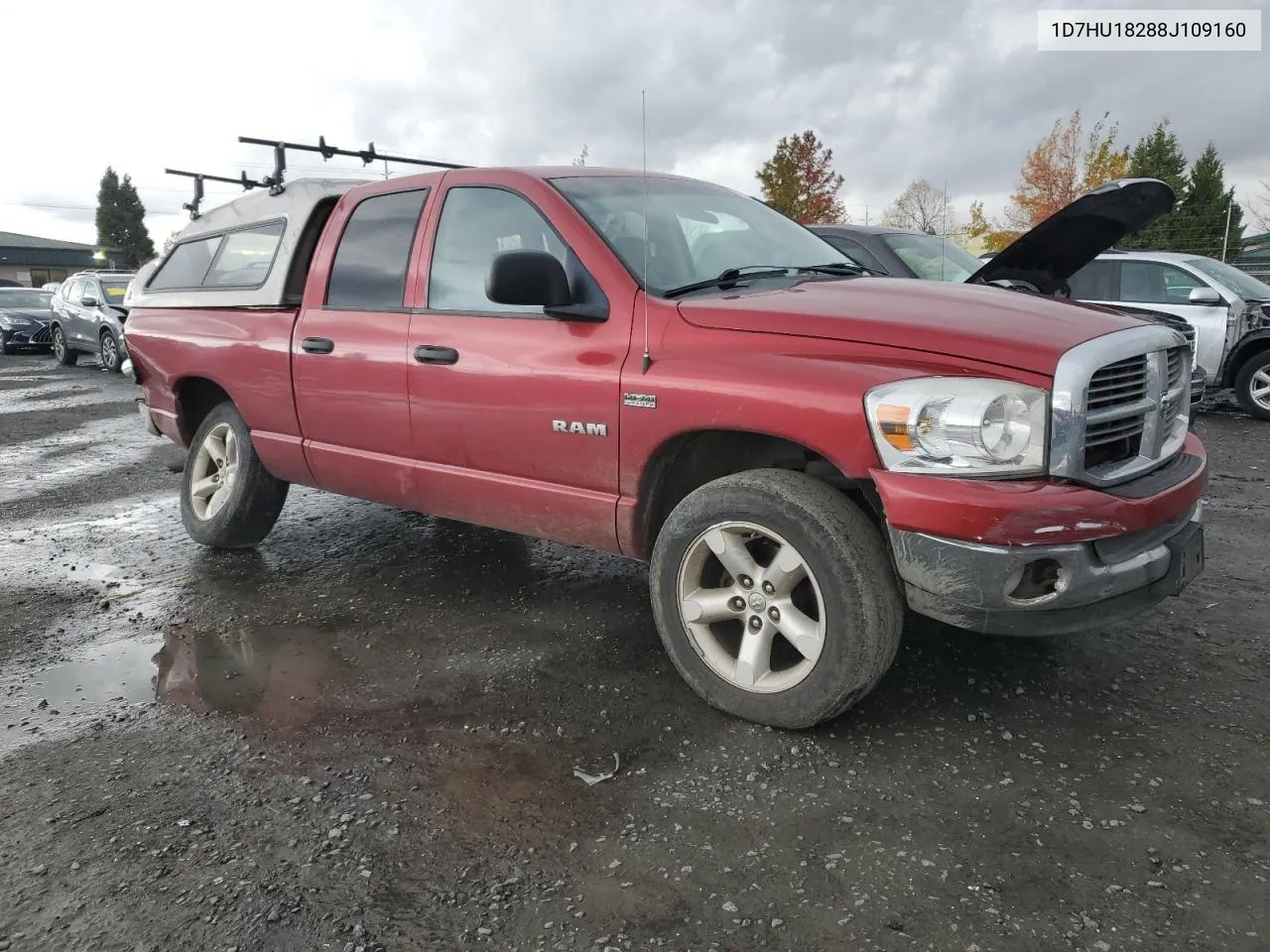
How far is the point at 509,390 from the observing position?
349 centimetres

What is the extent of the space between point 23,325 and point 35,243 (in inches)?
2819

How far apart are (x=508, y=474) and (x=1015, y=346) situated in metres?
1.88

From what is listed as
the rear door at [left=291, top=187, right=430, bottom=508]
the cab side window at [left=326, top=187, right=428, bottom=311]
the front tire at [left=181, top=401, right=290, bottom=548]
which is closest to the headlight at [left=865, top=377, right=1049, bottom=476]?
the rear door at [left=291, top=187, right=430, bottom=508]

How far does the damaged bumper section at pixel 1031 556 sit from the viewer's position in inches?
98.7

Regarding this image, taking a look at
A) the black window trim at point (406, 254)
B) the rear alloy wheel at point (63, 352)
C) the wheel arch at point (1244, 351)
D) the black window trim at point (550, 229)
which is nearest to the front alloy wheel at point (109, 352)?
the rear alloy wheel at point (63, 352)

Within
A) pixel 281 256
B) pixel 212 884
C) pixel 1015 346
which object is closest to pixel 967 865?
pixel 1015 346

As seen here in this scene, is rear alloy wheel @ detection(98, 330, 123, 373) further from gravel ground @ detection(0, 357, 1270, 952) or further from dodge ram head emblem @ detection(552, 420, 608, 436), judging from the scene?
dodge ram head emblem @ detection(552, 420, 608, 436)

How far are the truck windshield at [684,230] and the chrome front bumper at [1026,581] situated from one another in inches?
52.0

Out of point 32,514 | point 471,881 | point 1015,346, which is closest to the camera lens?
point 471,881

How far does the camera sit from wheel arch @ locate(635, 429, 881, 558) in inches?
121

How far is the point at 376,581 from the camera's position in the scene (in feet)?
15.0

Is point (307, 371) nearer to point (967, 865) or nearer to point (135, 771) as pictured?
point (135, 771)

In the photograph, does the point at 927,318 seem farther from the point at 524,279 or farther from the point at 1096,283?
the point at 1096,283

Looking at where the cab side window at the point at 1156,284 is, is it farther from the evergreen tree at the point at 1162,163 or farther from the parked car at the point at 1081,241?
the evergreen tree at the point at 1162,163
